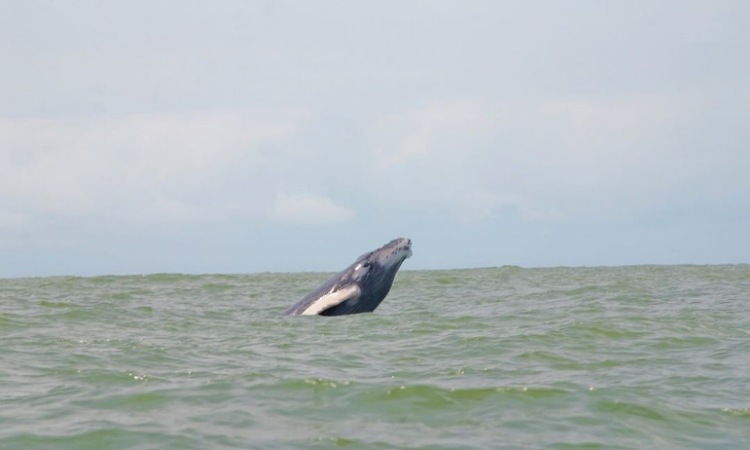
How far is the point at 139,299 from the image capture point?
25109mm

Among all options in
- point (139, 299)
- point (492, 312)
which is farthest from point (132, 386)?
point (139, 299)

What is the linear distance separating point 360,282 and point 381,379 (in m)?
6.96

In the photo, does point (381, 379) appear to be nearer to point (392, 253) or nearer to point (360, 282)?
point (360, 282)

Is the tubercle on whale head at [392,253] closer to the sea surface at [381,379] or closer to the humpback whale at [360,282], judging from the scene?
the humpback whale at [360,282]

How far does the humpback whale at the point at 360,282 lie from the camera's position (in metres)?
17.9

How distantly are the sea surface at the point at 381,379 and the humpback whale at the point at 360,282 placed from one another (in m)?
0.41

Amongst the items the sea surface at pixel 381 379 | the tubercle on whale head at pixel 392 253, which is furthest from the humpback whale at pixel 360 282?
the sea surface at pixel 381 379

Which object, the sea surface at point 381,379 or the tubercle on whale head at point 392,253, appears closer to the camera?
the sea surface at point 381,379

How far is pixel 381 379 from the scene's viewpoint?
11.0 m

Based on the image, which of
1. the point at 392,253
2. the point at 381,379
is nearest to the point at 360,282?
the point at 392,253

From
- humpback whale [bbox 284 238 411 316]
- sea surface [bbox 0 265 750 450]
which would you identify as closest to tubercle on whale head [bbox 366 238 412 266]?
humpback whale [bbox 284 238 411 316]

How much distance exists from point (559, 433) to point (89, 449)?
155 inches

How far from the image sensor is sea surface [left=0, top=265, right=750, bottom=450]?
8594mm

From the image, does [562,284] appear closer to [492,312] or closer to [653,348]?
[492,312]
